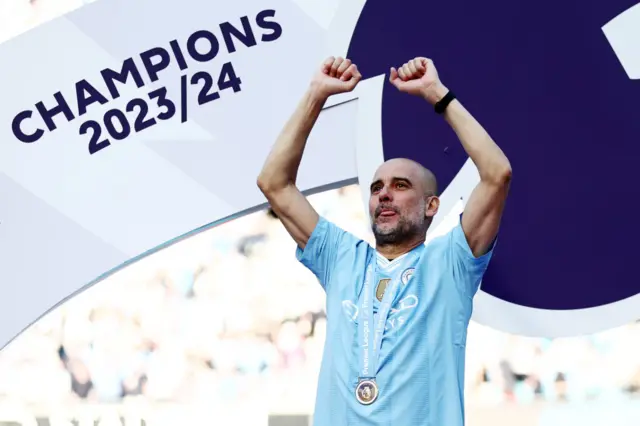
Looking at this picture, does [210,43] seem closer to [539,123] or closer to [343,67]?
[343,67]

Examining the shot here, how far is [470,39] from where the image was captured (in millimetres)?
2467

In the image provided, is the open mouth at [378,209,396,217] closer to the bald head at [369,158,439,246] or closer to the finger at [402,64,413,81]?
the bald head at [369,158,439,246]

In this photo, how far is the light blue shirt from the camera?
1955 millimetres

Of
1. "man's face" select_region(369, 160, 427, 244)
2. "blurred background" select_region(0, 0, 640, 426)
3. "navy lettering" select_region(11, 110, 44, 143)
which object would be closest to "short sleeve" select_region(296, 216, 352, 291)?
"man's face" select_region(369, 160, 427, 244)

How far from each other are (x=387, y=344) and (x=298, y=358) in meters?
0.48

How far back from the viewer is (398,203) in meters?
2.17

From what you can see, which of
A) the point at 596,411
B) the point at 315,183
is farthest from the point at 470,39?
the point at 596,411

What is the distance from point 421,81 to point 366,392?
662 mm

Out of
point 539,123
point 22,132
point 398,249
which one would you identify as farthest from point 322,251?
point 22,132

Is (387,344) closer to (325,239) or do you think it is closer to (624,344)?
(325,239)

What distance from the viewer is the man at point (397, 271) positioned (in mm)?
1975

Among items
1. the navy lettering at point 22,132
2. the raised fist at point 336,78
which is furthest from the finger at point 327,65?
the navy lettering at point 22,132

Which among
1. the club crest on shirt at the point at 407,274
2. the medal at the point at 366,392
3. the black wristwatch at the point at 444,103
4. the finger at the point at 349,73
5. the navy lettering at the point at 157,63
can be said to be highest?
the navy lettering at the point at 157,63

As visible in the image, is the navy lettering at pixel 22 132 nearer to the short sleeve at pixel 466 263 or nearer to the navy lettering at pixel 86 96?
the navy lettering at pixel 86 96
